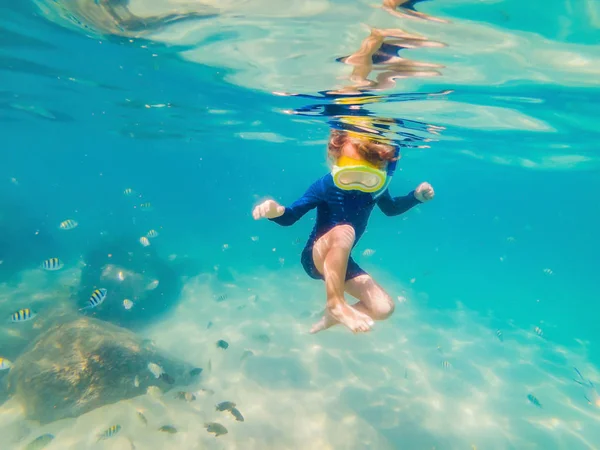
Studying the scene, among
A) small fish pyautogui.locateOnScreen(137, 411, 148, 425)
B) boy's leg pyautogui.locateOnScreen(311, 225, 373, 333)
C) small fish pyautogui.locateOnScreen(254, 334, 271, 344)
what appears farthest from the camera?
small fish pyautogui.locateOnScreen(254, 334, 271, 344)

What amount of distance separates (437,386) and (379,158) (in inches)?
395

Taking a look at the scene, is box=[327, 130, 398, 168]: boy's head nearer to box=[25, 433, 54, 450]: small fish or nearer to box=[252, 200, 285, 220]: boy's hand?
box=[252, 200, 285, 220]: boy's hand

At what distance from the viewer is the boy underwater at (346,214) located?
4.64 metres


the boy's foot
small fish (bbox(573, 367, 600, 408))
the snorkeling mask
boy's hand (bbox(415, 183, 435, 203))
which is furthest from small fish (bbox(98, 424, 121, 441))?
small fish (bbox(573, 367, 600, 408))

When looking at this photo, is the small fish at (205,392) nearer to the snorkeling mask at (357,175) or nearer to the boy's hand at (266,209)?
the boy's hand at (266,209)

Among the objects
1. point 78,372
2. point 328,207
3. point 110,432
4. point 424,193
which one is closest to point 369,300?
point 328,207

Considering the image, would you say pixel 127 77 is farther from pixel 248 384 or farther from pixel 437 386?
pixel 437 386

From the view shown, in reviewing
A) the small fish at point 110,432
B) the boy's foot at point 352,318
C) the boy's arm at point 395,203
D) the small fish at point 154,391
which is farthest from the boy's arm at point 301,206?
the small fish at point 154,391

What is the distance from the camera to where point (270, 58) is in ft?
34.7

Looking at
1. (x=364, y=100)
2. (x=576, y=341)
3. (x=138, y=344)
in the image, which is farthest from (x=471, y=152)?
(x=138, y=344)

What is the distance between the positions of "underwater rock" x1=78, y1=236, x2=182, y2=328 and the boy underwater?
33.6 ft

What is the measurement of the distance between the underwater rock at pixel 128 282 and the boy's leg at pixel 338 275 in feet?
36.2

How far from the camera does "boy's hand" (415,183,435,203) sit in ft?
20.3

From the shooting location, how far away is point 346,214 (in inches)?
244
